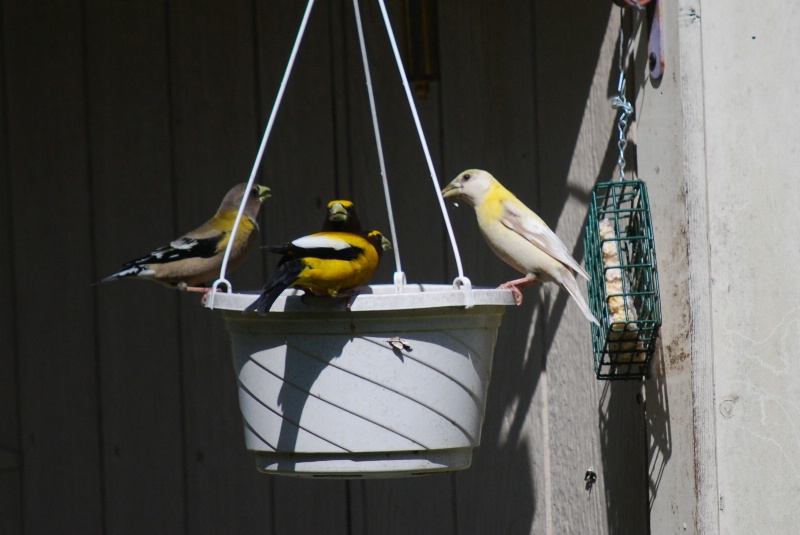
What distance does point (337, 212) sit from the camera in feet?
8.79

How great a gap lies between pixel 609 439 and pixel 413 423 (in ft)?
3.12

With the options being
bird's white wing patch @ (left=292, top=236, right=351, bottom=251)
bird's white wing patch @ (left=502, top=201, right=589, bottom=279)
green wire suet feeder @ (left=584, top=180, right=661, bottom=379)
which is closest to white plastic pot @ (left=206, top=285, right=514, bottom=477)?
bird's white wing patch @ (left=292, top=236, right=351, bottom=251)

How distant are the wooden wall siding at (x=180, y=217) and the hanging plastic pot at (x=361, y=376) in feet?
3.79

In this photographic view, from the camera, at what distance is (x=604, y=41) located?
9.56ft

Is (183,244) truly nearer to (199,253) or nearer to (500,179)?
(199,253)

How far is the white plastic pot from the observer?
213 cm

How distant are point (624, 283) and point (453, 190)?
2.25 feet

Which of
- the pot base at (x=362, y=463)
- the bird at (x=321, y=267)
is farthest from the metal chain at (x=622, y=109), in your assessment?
the pot base at (x=362, y=463)

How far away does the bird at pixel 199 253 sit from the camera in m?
3.09

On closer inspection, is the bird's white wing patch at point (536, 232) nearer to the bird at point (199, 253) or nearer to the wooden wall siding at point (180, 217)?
the wooden wall siding at point (180, 217)

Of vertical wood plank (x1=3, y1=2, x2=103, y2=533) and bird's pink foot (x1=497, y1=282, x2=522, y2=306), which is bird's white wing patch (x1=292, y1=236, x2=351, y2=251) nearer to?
bird's pink foot (x1=497, y1=282, x2=522, y2=306)

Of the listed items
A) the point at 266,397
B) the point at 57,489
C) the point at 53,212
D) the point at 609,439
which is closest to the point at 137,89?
the point at 53,212

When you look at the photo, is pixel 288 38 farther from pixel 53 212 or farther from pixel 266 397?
pixel 266 397

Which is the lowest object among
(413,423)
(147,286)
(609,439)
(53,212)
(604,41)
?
(609,439)
